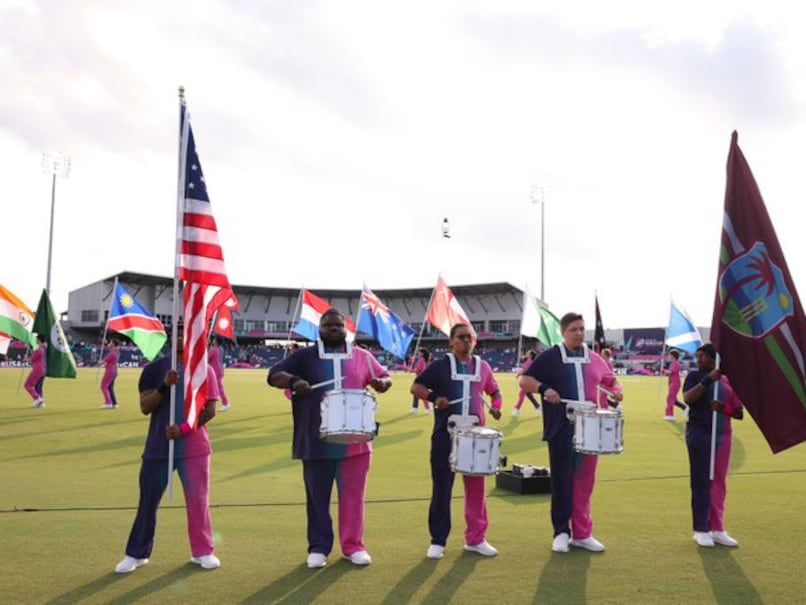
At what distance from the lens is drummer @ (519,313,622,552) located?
724cm

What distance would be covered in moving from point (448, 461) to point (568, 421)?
115 cm

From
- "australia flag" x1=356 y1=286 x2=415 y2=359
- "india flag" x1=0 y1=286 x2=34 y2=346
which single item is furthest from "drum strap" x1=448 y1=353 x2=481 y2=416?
"india flag" x1=0 y1=286 x2=34 y2=346

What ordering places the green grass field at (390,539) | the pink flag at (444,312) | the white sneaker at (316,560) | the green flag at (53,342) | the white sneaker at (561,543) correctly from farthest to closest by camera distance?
the pink flag at (444,312) → the green flag at (53,342) → the white sneaker at (561,543) → the white sneaker at (316,560) → the green grass field at (390,539)

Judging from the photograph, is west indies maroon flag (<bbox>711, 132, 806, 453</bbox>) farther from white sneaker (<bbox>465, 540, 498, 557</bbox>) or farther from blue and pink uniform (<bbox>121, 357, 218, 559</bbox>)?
blue and pink uniform (<bbox>121, 357, 218, 559</bbox>)

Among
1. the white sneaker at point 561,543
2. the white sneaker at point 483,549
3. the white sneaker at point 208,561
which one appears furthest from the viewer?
the white sneaker at point 561,543

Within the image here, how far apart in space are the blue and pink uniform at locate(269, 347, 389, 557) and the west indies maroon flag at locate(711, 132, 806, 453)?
331 cm

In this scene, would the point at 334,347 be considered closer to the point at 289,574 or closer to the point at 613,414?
the point at 289,574

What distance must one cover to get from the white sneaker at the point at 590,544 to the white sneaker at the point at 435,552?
124cm

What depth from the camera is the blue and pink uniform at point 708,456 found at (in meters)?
7.50

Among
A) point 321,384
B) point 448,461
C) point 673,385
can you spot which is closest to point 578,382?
point 448,461

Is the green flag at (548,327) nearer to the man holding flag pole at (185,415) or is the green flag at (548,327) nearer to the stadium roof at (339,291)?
the man holding flag pole at (185,415)

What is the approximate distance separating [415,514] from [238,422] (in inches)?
453

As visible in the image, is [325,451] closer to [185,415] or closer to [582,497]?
[185,415]

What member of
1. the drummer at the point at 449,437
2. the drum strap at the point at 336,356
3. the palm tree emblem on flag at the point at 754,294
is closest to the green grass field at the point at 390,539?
the drummer at the point at 449,437
